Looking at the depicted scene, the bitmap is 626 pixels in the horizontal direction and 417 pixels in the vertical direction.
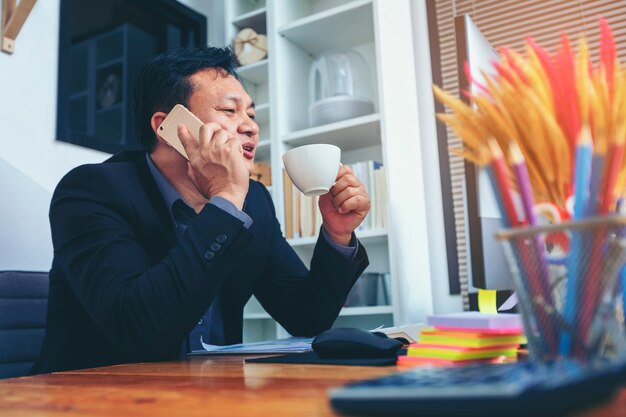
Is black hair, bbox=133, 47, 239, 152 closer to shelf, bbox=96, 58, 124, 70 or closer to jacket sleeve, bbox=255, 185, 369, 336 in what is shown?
jacket sleeve, bbox=255, 185, 369, 336

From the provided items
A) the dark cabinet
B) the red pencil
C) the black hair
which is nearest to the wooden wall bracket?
the black hair

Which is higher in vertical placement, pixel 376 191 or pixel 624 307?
pixel 376 191

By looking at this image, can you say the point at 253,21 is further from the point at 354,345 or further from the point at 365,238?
the point at 354,345

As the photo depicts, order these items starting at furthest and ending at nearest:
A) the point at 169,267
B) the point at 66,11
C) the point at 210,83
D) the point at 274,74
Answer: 1. the point at 274,74
2. the point at 66,11
3. the point at 210,83
4. the point at 169,267

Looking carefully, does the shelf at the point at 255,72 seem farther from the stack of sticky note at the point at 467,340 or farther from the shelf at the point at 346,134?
the stack of sticky note at the point at 467,340

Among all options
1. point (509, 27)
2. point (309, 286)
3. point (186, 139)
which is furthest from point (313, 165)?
point (509, 27)

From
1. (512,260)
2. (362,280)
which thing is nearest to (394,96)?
(362,280)

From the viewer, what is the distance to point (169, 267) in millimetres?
899

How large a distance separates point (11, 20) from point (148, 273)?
1.54 meters

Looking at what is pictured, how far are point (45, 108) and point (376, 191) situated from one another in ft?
4.30

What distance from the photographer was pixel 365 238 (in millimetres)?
2254

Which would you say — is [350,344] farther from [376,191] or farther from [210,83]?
[376,191]

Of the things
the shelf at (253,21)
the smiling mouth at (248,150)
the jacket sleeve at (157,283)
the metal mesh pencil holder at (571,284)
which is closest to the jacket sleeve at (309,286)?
the smiling mouth at (248,150)

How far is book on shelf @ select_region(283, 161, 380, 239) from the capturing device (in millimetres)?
2215
